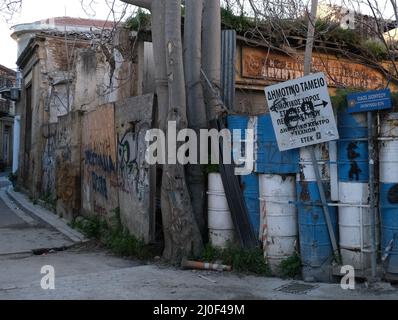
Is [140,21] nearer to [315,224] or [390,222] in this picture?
[315,224]

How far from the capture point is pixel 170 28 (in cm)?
722

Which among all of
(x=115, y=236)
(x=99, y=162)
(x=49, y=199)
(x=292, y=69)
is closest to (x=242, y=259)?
(x=115, y=236)

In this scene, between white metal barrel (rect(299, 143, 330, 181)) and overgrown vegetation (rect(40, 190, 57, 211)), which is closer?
white metal barrel (rect(299, 143, 330, 181))

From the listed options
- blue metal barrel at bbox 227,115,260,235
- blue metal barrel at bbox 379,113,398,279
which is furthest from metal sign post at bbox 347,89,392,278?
blue metal barrel at bbox 227,115,260,235

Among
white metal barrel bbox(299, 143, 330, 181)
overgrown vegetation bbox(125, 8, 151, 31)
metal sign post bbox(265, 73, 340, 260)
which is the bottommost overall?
white metal barrel bbox(299, 143, 330, 181)

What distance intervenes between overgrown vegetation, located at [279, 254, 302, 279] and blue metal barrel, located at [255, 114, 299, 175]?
3.70 ft

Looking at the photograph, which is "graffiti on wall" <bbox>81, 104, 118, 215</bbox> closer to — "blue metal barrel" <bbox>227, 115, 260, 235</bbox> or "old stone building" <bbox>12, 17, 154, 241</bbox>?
"old stone building" <bbox>12, 17, 154, 241</bbox>

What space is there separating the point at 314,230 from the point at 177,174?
85.0 inches

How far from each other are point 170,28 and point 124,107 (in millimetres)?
2154

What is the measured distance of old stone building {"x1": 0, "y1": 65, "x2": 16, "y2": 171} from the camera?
1465 inches

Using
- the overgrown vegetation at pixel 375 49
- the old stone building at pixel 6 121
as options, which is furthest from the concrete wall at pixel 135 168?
the old stone building at pixel 6 121
